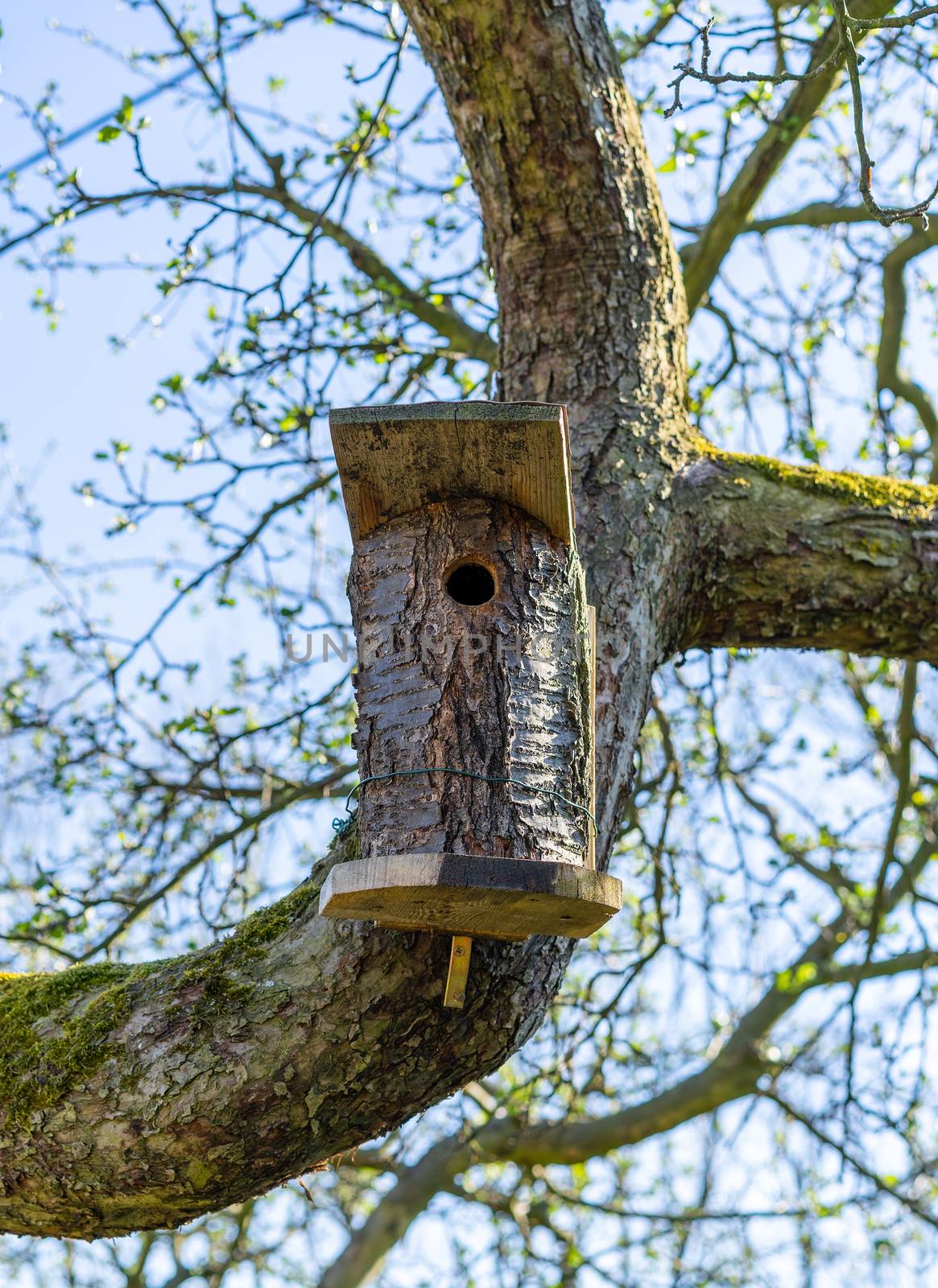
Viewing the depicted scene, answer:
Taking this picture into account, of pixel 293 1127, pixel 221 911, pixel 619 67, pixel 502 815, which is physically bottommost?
pixel 293 1127

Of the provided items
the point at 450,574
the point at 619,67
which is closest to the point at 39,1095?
the point at 450,574

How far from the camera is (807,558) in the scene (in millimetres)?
3004

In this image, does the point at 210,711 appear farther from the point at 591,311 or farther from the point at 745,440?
the point at 745,440

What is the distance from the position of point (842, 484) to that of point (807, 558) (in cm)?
28

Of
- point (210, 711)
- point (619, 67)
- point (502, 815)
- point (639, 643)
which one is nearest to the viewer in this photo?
point (502, 815)

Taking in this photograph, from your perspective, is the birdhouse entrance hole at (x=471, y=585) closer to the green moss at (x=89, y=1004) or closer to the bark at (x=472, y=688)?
the bark at (x=472, y=688)

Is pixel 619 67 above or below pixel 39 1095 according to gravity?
above

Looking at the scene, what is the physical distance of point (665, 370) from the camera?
3.08 meters

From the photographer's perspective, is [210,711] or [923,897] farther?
[923,897]

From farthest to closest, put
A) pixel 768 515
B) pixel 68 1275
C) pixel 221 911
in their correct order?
pixel 68 1275 → pixel 221 911 → pixel 768 515

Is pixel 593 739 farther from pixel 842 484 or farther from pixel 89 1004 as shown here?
pixel 842 484

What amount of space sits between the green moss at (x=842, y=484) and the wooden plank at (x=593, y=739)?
0.80 meters

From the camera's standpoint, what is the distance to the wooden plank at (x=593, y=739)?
217cm

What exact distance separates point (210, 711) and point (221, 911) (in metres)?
0.65
